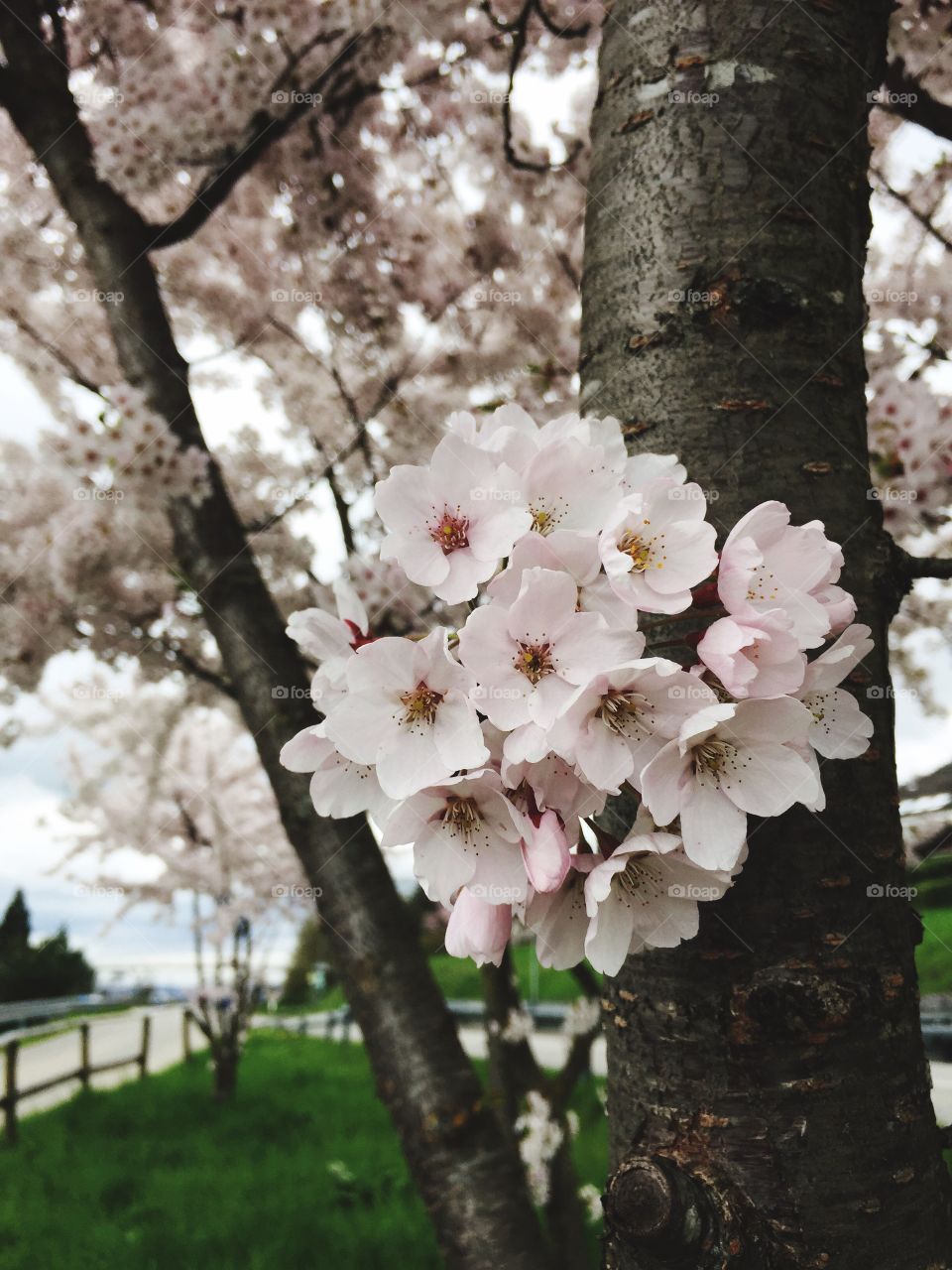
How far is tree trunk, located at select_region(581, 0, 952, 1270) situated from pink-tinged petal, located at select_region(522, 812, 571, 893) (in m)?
0.26

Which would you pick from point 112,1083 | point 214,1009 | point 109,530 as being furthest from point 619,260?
point 112,1083

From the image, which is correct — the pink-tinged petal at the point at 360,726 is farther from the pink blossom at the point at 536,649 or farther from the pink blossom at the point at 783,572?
the pink blossom at the point at 783,572

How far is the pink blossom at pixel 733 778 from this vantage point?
764mm

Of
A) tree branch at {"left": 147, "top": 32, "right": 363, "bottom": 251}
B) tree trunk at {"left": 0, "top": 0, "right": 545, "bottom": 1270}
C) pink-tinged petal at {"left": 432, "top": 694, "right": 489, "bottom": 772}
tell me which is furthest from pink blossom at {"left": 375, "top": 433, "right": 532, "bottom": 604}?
tree branch at {"left": 147, "top": 32, "right": 363, "bottom": 251}

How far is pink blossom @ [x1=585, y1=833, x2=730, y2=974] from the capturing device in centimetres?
78

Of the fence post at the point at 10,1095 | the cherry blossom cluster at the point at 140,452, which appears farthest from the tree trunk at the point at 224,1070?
the cherry blossom cluster at the point at 140,452

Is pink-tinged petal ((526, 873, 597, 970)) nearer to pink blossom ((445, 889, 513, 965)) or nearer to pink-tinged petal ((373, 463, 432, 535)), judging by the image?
pink blossom ((445, 889, 513, 965))

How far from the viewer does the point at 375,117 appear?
4848 millimetres

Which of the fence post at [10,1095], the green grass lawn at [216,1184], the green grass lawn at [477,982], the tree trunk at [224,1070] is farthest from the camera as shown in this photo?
the green grass lawn at [477,982]

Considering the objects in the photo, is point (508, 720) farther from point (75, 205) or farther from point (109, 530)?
point (109, 530)

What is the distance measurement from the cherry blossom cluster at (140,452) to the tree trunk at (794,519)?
193 centimetres

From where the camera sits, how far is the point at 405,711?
823 mm

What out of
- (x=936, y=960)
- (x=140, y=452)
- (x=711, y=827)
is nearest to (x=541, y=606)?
(x=711, y=827)

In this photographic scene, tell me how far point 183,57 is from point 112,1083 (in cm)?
804
